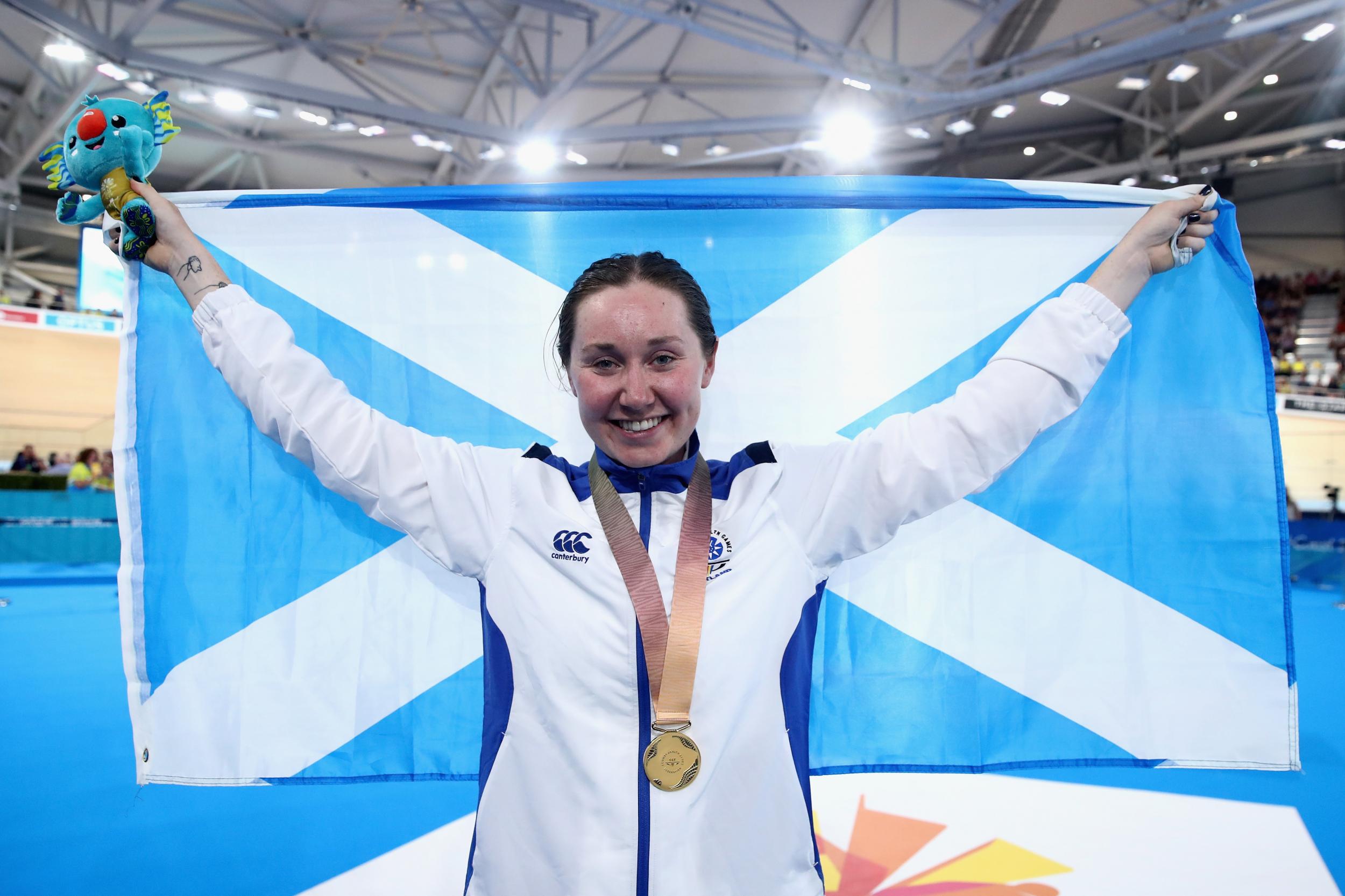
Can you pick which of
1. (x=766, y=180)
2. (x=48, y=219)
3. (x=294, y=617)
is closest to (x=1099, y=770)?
(x=766, y=180)

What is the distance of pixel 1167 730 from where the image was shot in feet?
6.32

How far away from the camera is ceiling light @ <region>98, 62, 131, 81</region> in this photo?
9312 mm

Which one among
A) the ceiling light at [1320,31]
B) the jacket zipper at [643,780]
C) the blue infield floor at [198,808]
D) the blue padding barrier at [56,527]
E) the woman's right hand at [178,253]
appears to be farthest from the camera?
the blue padding barrier at [56,527]

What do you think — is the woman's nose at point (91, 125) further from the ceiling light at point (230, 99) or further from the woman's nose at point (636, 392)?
the ceiling light at point (230, 99)

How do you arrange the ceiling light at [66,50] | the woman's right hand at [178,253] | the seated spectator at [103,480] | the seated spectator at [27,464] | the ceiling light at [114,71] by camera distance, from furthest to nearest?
the seated spectator at [27,464], the seated spectator at [103,480], the ceiling light at [114,71], the ceiling light at [66,50], the woman's right hand at [178,253]

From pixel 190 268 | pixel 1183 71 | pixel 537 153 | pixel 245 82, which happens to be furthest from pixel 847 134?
pixel 190 268

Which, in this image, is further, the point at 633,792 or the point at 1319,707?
the point at 1319,707

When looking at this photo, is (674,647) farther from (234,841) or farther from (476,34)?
(476,34)

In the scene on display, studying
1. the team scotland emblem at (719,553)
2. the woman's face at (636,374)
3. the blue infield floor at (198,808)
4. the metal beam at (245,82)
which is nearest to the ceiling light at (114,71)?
the metal beam at (245,82)

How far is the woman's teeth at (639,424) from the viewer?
1.41 meters

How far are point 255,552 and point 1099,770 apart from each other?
3550 mm

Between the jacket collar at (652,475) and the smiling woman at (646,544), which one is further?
the jacket collar at (652,475)

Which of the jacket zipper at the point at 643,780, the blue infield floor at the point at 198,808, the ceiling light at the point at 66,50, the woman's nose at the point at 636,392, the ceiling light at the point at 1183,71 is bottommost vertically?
the blue infield floor at the point at 198,808

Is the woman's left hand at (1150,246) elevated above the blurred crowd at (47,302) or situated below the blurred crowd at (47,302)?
below
